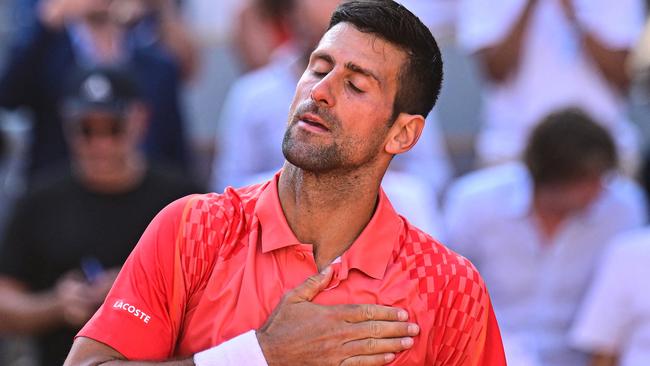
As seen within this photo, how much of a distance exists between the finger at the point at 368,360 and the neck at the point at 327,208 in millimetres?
262

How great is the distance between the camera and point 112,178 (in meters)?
5.23

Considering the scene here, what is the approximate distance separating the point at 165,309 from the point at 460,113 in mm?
4507

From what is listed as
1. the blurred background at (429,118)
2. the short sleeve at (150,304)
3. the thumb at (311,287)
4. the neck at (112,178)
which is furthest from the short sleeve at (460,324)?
the neck at (112,178)

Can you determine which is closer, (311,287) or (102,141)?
(311,287)

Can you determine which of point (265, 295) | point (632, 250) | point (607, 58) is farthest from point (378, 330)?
point (607, 58)

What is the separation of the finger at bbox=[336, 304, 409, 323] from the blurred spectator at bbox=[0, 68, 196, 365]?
7.37 ft

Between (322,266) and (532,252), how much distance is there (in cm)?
251

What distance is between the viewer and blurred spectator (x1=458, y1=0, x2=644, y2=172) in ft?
18.7

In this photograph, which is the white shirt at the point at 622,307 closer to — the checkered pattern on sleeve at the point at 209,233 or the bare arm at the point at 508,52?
the bare arm at the point at 508,52

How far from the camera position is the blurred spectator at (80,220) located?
5066 mm

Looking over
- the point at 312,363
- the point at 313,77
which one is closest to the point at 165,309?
the point at 312,363

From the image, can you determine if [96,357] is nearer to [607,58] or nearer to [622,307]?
[622,307]

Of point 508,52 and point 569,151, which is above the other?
point 508,52

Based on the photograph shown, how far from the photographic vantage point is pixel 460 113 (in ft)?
23.7
